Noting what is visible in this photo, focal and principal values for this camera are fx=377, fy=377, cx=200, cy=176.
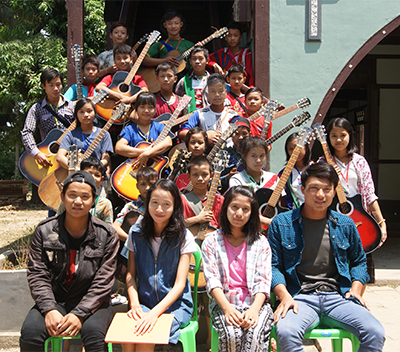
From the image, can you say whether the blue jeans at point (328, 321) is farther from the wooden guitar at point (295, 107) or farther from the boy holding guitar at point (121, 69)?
the boy holding guitar at point (121, 69)

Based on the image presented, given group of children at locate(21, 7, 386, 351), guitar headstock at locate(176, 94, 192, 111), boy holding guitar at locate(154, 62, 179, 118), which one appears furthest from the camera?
boy holding guitar at locate(154, 62, 179, 118)

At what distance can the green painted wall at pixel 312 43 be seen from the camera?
14.4 feet

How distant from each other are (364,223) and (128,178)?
209 centimetres

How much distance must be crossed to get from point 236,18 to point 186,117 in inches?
62.0

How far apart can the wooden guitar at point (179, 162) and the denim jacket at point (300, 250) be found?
4.24ft

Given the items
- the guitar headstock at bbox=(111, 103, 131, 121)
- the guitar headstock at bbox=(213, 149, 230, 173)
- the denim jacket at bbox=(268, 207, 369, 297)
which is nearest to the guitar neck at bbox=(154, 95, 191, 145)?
the guitar headstock at bbox=(111, 103, 131, 121)

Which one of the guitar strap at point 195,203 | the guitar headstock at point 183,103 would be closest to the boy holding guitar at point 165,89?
the guitar headstock at point 183,103

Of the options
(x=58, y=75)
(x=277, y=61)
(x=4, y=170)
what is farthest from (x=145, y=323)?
(x=4, y=170)

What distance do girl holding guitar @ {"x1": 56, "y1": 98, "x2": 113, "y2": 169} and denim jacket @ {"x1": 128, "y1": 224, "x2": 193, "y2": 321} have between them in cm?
139

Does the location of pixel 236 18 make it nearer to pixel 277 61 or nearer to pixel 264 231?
pixel 277 61

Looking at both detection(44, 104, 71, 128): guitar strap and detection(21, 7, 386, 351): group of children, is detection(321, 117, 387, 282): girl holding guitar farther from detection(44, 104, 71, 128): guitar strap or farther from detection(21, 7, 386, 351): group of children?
detection(44, 104, 71, 128): guitar strap

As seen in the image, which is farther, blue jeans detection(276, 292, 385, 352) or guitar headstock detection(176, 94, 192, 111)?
guitar headstock detection(176, 94, 192, 111)

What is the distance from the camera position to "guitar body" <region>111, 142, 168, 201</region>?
3488 mm

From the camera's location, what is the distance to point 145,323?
6.81ft
